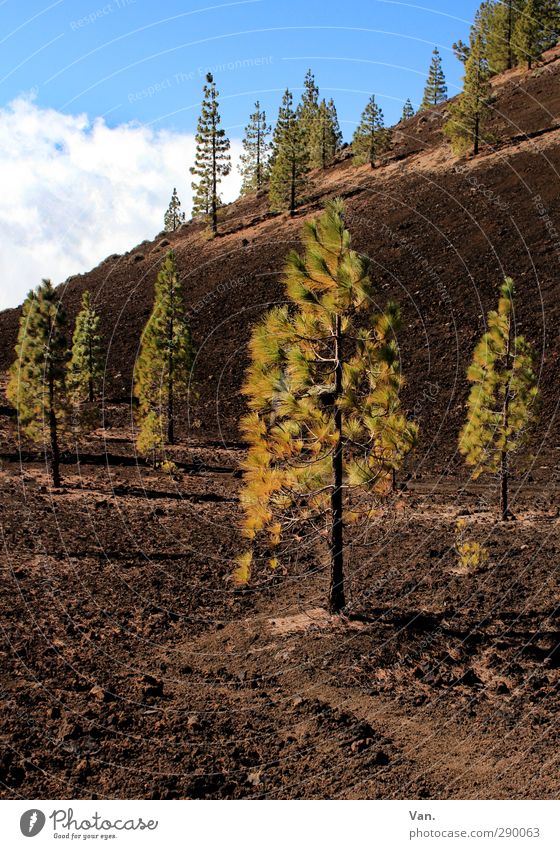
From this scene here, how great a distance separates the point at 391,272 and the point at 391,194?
52.2 feet

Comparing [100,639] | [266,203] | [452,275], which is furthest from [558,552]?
[266,203]

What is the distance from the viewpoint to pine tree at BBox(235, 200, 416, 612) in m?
11.0

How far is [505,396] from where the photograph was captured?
19.5m

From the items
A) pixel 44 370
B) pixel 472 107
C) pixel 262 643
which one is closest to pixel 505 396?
pixel 262 643

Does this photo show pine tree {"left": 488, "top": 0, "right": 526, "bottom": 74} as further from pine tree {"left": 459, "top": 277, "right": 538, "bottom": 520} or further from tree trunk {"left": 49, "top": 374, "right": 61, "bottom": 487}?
tree trunk {"left": 49, "top": 374, "right": 61, "bottom": 487}

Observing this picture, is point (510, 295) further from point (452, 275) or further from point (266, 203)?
point (266, 203)

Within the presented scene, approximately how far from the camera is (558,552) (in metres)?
15.8

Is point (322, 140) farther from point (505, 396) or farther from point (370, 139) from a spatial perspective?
point (505, 396)

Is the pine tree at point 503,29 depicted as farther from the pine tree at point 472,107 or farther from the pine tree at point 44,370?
the pine tree at point 44,370

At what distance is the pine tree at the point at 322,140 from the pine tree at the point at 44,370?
7058 cm
